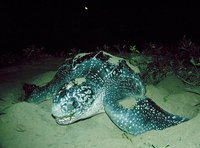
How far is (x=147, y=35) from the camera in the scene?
10812 mm

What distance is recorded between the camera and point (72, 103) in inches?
89.0

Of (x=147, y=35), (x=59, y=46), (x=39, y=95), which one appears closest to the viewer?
(x=39, y=95)

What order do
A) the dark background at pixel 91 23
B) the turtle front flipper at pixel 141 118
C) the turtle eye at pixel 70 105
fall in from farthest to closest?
the dark background at pixel 91 23 → the turtle eye at pixel 70 105 → the turtle front flipper at pixel 141 118

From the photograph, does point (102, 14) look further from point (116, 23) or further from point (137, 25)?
point (137, 25)

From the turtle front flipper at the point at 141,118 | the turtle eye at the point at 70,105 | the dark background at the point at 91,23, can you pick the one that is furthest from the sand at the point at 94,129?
the dark background at the point at 91,23

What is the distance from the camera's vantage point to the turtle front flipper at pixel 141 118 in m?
1.97

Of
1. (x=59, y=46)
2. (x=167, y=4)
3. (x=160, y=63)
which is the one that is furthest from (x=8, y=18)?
(x=160, y=63)

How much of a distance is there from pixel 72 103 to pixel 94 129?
0.31 meters

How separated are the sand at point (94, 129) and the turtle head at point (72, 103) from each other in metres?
0.09

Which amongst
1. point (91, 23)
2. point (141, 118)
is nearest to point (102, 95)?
point (141, 118)

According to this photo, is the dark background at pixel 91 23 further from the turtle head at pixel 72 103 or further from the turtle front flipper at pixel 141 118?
the turtle front flipper at pixel 141 118

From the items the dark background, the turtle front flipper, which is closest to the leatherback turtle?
the turtle front flipper

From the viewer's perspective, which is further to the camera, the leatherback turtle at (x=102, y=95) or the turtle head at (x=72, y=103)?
the turtle head at (x=72, y=103)

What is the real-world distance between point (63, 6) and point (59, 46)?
887cm
